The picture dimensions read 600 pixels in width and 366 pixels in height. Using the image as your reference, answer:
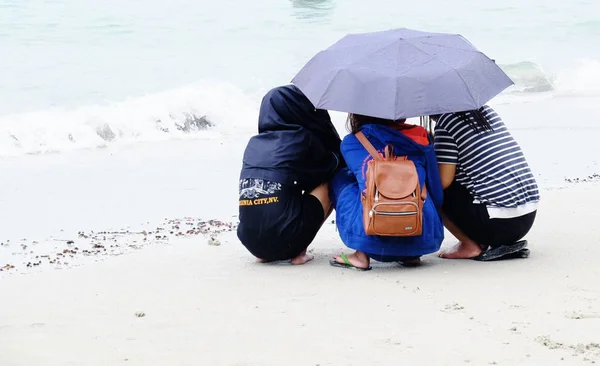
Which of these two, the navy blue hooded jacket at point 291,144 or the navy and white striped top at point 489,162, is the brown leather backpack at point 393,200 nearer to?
the navy and white striped top at point 489,162

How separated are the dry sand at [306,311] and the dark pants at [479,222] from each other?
139 mm

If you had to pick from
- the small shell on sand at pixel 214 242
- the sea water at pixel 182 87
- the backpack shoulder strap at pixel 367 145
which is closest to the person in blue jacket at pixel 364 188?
the backpack shoulder strap at pixel 367 145

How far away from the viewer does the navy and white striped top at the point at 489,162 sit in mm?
4637

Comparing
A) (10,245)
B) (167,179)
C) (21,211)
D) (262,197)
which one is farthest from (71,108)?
(262,197)

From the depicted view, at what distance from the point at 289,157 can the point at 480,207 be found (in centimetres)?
105

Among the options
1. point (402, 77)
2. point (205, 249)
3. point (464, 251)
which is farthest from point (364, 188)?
point (205, 249)

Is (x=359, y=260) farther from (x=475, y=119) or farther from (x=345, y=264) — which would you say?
(x=475, y=119)

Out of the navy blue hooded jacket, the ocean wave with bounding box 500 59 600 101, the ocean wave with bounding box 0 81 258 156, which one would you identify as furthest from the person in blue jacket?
the ocean wave with bounding box 500 59 600 101

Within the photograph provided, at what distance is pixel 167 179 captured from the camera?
8.03 meters

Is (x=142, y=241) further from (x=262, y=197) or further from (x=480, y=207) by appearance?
(x=480, y=207)

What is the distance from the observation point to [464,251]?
193 inches

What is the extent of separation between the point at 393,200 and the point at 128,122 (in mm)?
7346

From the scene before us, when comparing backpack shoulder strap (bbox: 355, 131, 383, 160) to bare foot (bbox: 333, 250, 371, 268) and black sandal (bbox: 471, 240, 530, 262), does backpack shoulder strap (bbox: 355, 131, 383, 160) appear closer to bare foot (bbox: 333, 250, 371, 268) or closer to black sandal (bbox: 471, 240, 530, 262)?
bare foot (bbox: 333, 250, 371, 268)

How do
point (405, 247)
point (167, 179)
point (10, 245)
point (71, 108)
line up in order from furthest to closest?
point (71, 108) < point (167, 179) < point (10, 245) < point (405, 247)
